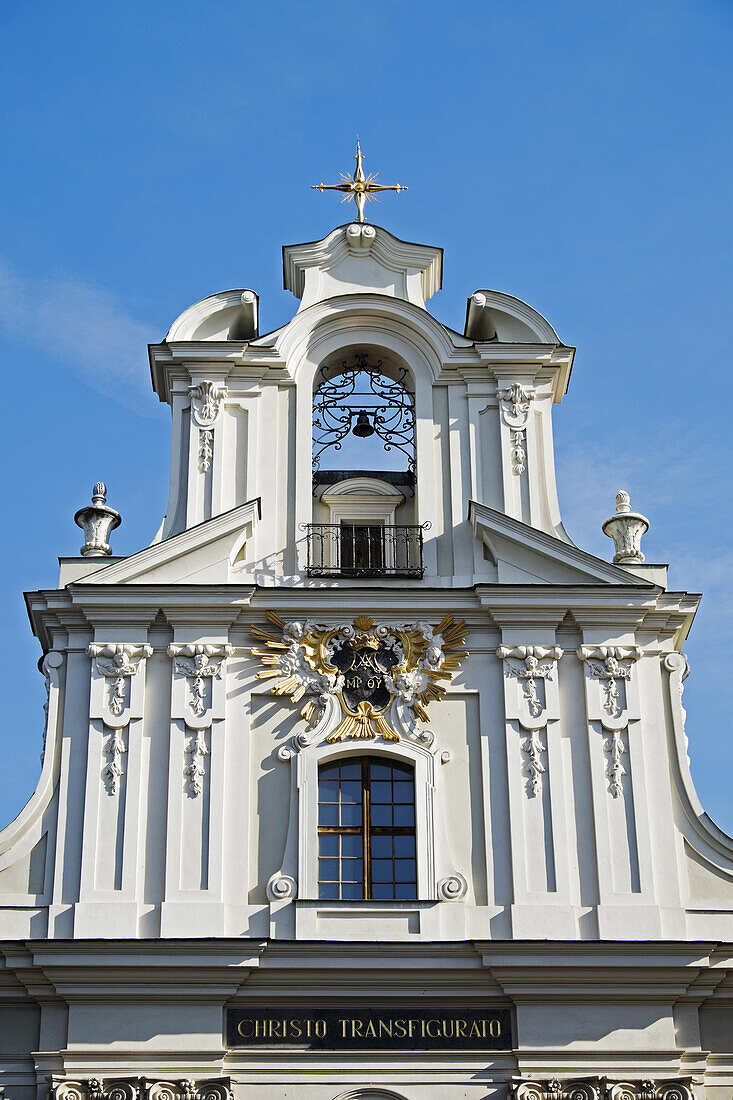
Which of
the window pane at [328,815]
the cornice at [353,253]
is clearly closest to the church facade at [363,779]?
the window pane at [328,815]

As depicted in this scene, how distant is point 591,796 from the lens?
653 inches

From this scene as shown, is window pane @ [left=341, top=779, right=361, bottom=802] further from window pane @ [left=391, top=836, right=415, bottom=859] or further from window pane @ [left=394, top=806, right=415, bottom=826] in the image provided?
window pane @ [left=391, top=836, right=415, bottom=859]

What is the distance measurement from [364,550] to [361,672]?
5.93 ft

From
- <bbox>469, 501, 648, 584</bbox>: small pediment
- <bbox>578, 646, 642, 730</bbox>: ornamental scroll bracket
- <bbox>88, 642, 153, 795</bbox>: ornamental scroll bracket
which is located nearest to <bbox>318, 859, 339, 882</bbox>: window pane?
<bbox>88, 642, 153, 795</bbox>: ornamental scroll bracket

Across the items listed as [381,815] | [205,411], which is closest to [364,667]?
[381,815]

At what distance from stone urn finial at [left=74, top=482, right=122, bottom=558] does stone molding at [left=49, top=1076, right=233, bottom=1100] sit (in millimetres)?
5516

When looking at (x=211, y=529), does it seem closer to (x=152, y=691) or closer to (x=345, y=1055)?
(x=152, y=691)

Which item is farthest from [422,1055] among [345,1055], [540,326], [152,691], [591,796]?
[540,326]

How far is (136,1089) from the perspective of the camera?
14938mm

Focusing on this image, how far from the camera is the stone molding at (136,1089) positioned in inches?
587

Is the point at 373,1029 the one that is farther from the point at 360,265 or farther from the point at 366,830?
the point at 360,265

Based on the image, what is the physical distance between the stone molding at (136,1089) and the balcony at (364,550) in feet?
17.5

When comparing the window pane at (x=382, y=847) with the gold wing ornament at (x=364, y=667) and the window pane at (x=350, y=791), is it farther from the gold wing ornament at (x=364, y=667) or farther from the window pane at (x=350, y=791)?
the gold wing ornament at (x=364, y=667)

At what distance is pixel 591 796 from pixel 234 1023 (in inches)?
161
